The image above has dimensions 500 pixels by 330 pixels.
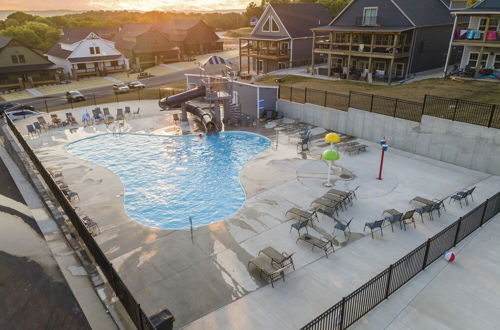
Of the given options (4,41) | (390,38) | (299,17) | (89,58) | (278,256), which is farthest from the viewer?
(89,58)

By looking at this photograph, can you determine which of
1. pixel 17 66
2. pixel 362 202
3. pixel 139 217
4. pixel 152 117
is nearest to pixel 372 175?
pixel 362 202

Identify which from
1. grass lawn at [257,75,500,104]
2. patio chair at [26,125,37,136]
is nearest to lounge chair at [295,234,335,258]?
grass lawn at [257,75,500,104]

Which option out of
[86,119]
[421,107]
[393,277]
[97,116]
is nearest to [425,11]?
[421,107]

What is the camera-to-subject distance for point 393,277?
9797 mm

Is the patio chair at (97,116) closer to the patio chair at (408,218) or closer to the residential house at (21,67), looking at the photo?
the patio chair at (408,218)

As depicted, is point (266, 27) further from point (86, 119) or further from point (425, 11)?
point (86, 119)

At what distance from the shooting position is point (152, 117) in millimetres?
30734

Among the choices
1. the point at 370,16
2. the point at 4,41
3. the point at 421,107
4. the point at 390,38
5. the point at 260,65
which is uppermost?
the point at 370,16

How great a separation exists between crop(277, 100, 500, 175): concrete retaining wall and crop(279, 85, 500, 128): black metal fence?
2.38 ft

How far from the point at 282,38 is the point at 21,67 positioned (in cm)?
3977

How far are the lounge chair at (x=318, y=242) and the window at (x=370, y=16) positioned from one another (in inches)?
1289

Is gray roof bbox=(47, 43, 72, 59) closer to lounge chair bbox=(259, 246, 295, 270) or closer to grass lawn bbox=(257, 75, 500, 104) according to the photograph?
grass lawn bbox=(257, 75, 500, 104)

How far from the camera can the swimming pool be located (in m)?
15.6

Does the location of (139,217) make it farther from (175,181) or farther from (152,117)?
(152,117)
